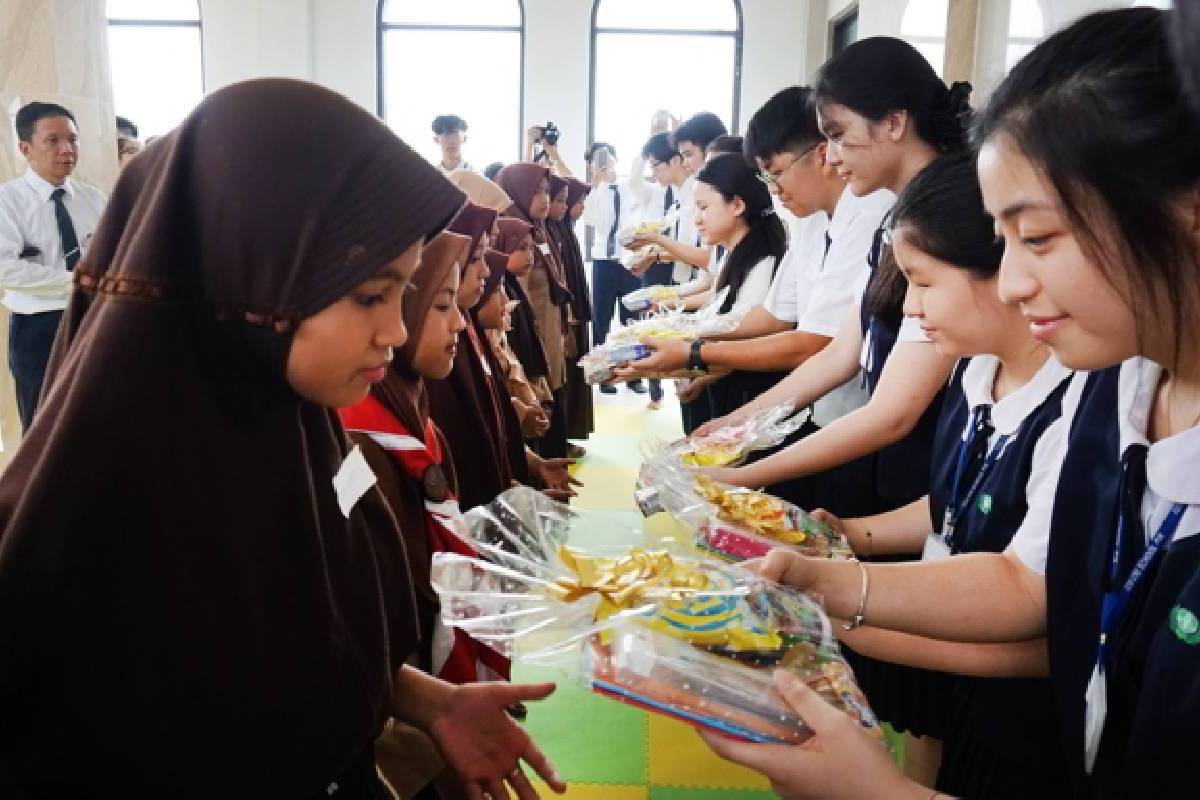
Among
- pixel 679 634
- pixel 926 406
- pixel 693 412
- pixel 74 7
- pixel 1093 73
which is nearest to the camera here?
pixel 1093 73

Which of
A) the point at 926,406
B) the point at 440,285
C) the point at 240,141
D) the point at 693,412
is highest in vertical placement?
the point at 240,141

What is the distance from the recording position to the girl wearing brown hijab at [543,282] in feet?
15.9

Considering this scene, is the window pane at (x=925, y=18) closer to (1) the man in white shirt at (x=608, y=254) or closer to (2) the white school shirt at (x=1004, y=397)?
(1) the man in white shirt at (x=608, y=254)

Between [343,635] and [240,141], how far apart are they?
23.3 inches

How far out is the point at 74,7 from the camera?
5.31 metres

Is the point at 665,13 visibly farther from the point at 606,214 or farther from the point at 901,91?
the point at 901,91

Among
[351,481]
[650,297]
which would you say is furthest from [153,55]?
[351,481]

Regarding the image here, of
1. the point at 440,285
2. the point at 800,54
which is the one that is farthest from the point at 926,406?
the point at 800,54

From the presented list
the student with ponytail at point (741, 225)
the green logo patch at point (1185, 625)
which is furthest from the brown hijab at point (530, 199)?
the green logo patch at point (1185, 625)

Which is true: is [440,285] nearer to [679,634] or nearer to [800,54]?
[679,634]

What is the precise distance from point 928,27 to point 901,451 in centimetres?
505

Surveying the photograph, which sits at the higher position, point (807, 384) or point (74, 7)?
point (74, 7)

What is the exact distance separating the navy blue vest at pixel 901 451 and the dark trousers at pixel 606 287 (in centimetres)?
582

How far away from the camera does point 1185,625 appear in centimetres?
90
